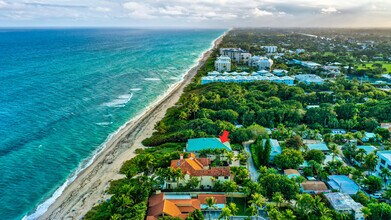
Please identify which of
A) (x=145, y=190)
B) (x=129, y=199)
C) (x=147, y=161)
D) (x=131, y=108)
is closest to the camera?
(x=129, y=199)

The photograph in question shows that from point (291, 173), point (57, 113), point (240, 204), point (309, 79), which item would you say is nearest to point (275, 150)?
point (291, 173)

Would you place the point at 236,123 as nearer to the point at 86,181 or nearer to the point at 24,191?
the point at 86,181

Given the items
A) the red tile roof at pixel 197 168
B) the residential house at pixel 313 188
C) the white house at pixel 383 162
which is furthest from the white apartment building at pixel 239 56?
the residential house at pixel 313 188

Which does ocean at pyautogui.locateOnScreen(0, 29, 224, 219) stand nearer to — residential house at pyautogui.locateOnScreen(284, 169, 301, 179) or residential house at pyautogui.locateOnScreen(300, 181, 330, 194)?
residential house at pyautogui.locateOnScreen(284, 169, 301, 179)

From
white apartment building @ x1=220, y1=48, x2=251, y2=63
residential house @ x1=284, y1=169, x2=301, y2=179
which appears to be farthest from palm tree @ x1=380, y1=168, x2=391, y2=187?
white apartment building @ x1=220, y1=48, x2=251, y2=63

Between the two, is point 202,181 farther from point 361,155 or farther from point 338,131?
point 338,131

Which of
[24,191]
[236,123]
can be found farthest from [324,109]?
[24,191]

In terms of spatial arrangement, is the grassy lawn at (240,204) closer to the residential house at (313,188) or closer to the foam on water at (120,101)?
the residential house at (313,188)
